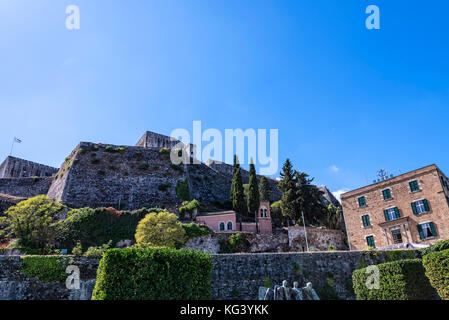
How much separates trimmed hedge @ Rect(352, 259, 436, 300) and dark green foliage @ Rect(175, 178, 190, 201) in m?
34.4

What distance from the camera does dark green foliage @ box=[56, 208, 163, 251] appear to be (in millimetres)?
34844

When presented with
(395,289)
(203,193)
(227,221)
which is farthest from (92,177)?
(395,289)

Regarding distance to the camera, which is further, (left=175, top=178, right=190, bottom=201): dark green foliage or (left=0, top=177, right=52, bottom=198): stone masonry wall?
(left=0, top=177, right=52, bottom=198): stone masonry wall

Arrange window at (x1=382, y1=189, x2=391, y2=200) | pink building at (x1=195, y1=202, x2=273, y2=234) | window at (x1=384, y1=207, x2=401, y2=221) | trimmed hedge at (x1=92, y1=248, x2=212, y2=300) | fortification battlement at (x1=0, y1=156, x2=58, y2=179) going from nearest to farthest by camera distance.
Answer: trimmed hedge at (x1=92, y1=248, x2=212, y2=300) → window at (x1=384, y1=207, x2=401, y2=221) → window at (x1=382, y1=189, x2=391, y2=200) → pink building at (x1=195, y1=202, x2=273, y2=234) → fortification battlement at (x1=0, y1=156, x2=58, y2=179)

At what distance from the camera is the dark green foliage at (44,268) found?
71.4ft

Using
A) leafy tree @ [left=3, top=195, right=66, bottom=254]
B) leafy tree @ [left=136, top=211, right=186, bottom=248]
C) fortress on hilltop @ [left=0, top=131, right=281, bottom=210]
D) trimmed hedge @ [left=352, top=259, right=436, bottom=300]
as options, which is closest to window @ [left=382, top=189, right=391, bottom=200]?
trimmed hedge @ [left=352, top=259, right=436, bottom=300]

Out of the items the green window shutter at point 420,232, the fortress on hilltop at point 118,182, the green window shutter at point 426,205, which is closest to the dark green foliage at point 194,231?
the fortress on hilltop at point 118,182

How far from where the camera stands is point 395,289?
21.0 meters

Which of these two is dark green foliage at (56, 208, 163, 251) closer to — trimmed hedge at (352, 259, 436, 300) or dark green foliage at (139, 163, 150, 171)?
dark green foliage at (139, 163, 150, 171)

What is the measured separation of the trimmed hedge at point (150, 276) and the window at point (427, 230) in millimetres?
26978

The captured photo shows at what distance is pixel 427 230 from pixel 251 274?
66.8ft
